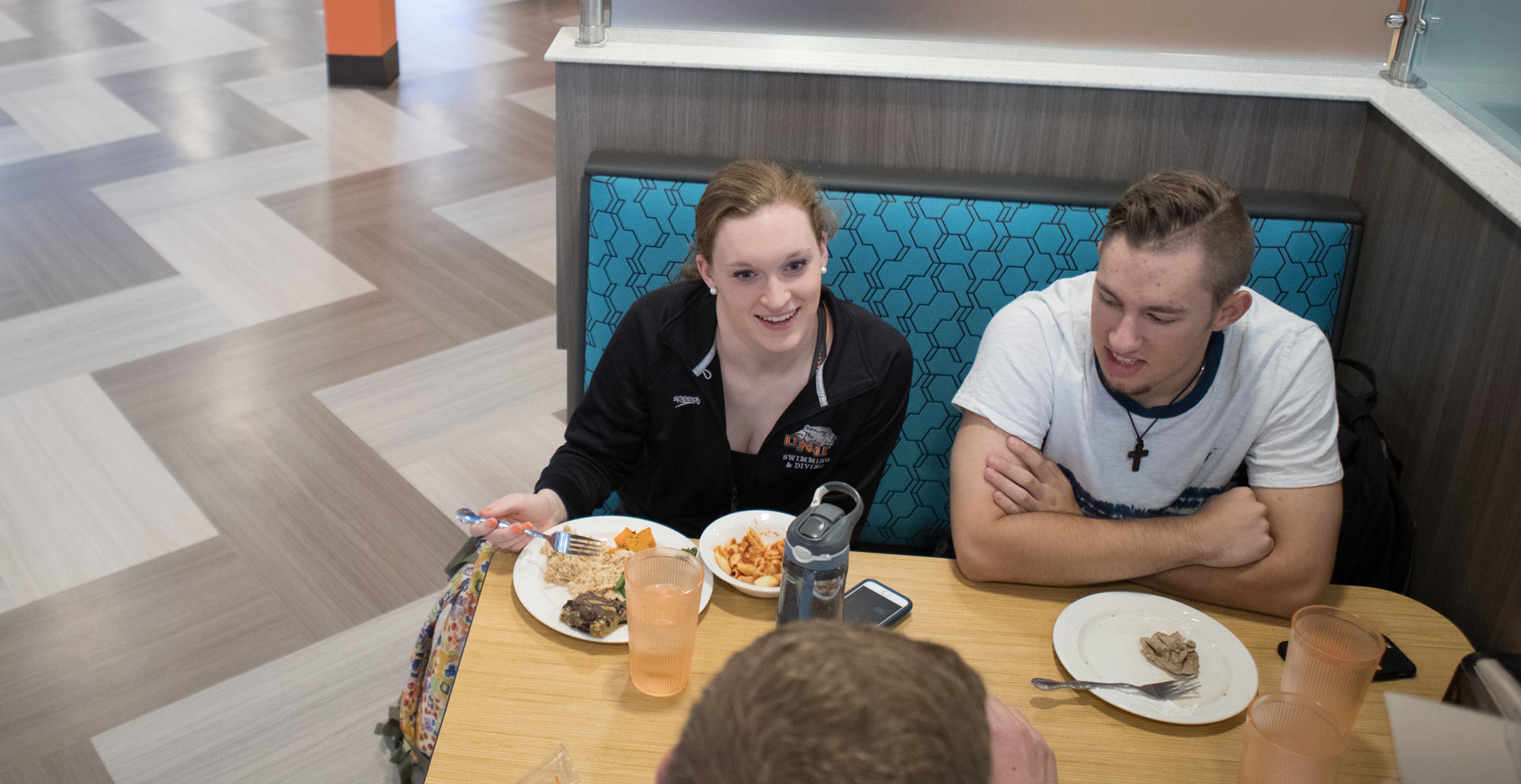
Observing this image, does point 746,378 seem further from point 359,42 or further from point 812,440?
point 359,42

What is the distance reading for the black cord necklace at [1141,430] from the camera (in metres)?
1.71

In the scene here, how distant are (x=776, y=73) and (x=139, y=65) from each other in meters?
4.73

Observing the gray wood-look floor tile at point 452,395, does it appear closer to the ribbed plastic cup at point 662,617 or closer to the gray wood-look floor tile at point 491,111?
the gray wood-look floor tile at point 491,111

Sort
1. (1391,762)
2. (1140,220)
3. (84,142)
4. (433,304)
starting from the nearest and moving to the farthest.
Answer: (1391,762) → (1140,220) → (433,304) → (84,142)

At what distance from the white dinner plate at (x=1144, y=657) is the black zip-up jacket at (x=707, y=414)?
1.68 ft

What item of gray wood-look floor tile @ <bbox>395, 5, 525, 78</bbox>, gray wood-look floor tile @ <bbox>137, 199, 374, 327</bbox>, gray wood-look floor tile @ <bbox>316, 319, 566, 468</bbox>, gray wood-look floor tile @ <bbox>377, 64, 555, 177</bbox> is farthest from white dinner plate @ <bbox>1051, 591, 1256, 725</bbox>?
gray wood-look floor tile @ <bbox>395, 5, 525, 78</bbox>

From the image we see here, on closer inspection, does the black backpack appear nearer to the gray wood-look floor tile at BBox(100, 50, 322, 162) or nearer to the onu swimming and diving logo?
the onu swimming and diving logo

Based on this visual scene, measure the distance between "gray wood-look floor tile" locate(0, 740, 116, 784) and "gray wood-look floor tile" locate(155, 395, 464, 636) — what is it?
1.55 ft

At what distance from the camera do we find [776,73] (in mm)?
2254

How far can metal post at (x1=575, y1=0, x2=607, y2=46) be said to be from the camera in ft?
7.42

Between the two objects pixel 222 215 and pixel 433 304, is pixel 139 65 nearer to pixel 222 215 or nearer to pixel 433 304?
pixel 222 215

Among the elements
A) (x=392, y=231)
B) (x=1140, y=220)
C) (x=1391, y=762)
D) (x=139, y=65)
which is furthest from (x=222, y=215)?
(x=1391, y=762)

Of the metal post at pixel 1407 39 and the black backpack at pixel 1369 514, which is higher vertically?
the metal post at pixel 1407 39

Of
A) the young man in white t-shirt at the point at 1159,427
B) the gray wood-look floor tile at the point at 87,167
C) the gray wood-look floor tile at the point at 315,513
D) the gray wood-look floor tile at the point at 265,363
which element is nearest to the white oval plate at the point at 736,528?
the young man in white t-shirt at the point at 1159,427
